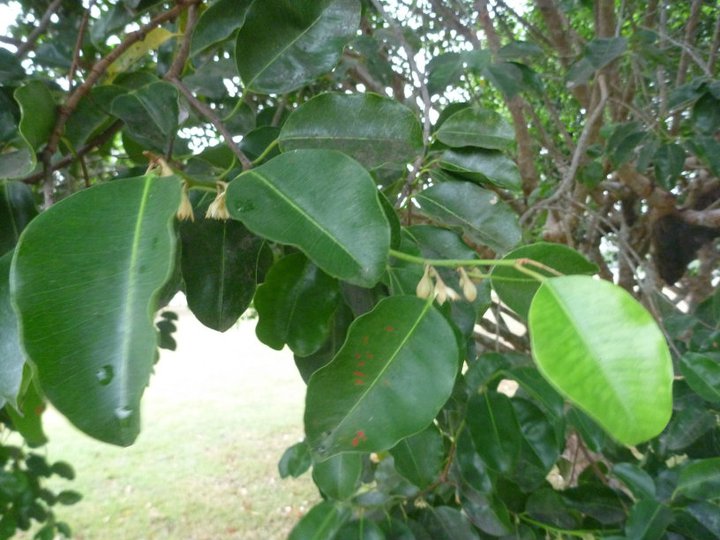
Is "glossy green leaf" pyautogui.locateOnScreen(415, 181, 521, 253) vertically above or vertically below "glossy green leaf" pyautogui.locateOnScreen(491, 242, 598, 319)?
below

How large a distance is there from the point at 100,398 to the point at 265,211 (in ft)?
0.55

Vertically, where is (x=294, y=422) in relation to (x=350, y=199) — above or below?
below

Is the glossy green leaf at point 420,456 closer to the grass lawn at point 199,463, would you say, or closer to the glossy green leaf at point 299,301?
the glossy green leaf at point 299,301

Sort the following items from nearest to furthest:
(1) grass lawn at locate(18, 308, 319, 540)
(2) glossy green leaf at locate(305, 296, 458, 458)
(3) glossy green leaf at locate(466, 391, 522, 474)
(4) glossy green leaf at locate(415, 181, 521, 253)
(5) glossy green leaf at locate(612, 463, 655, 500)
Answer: (2) glossy green leaf at locate(305, 296, 458, 458) < (4) glossy green leaf at locate(415, 181, 521, 253) < (3) glossy green leaf at locate(466, 391, 522, 474) < (5) glossy green leaf at locate(612, 463, 655, 500) < (1) grass lawn at locate(18, 308, 319, 540)

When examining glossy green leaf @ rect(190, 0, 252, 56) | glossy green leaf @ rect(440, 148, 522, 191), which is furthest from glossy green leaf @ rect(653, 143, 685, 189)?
glossy green leaf @ rect(190, 0, 252, 56)

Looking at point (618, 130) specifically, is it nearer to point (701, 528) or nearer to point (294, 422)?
point (701, 528)

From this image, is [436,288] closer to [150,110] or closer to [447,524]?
[150,110]

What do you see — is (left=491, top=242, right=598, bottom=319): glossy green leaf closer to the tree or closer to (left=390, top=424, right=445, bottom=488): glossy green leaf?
the tree

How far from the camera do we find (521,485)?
3.22ft

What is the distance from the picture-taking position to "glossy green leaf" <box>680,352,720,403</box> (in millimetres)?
861

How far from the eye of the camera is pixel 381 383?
1.47ft

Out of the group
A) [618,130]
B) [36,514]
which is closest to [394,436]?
[618,130]

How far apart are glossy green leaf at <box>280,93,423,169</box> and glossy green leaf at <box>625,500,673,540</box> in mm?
597

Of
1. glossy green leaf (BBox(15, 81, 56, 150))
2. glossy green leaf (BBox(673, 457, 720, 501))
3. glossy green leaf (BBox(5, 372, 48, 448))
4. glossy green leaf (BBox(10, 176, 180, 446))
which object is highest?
glossy green leaf (BBox(15, 81, 56, 150))
